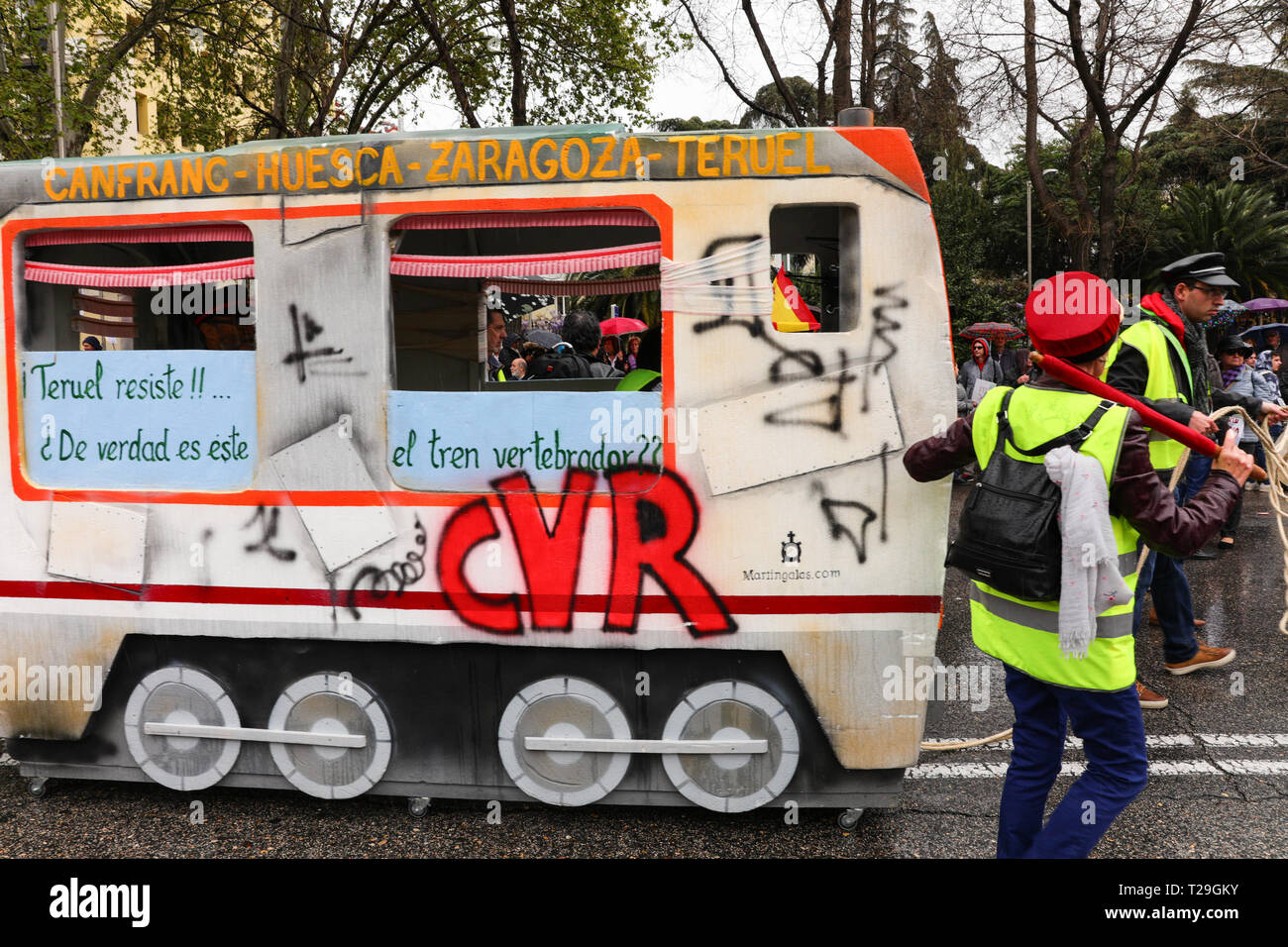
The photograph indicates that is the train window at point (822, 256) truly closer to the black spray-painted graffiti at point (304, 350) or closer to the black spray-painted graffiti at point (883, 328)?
the black spray-painted graffiti at point (883, 328)

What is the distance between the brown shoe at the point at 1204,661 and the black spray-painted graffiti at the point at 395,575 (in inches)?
151

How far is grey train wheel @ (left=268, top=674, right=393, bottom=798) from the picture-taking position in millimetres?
3322

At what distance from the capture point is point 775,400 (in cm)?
307

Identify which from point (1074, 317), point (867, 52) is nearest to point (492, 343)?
point (1074, 317)

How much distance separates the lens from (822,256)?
3893 millimetres

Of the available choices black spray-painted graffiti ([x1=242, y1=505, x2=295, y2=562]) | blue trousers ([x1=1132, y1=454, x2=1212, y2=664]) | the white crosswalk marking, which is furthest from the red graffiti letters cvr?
blue trousers ([x1=1132, y1=454, x2=1212, y2=664])

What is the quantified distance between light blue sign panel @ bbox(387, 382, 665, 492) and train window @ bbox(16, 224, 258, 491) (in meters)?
0.59

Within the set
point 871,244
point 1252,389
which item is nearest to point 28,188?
point 871,244

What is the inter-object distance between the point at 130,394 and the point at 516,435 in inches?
56.3

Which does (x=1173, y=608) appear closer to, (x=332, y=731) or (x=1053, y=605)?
(x=1053, y=605)

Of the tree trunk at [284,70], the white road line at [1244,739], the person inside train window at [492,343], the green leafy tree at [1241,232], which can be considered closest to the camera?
the white road line at [1244,739]

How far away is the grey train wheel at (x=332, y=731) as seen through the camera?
3.32m

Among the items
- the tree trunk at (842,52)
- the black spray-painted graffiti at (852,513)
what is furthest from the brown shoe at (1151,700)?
the tree trunk at (842,52)
